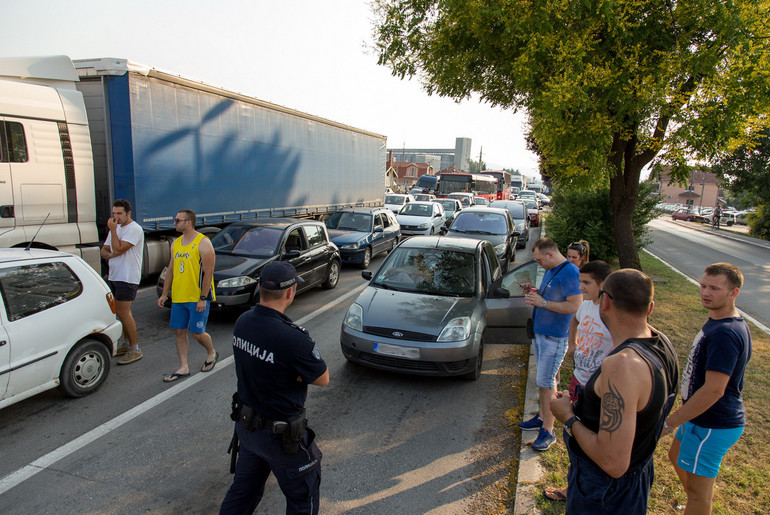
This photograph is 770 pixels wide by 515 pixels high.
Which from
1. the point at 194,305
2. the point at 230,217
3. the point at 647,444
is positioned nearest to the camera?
the point at 647,444

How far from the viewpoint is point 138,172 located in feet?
28.3

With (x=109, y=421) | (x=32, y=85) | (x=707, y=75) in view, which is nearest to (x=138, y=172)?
(x=32, y=85)

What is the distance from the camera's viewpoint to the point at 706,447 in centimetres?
268

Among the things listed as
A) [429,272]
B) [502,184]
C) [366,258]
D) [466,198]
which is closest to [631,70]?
[429,272]

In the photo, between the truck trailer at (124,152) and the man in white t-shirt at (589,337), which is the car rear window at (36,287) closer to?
the truck trailer at (124,152)

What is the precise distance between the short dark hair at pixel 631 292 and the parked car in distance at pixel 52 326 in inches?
182

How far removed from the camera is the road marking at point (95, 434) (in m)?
3.40

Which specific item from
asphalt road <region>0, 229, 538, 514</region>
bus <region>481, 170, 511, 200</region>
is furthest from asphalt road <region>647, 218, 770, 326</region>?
bus <region>481, 170, 511, 200</region>

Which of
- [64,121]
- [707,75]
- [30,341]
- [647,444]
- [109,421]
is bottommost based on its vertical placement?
[109,421]

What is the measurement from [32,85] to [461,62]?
26.1 feet

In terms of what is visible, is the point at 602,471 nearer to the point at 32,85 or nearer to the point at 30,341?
the point at 30,341

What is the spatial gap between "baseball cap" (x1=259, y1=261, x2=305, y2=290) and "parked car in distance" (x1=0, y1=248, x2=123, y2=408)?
2.94 meters

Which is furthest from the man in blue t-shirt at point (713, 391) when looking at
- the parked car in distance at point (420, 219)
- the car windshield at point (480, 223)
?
the parked car in distance at point (420, 219)

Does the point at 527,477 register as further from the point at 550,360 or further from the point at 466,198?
the point at 466,198
